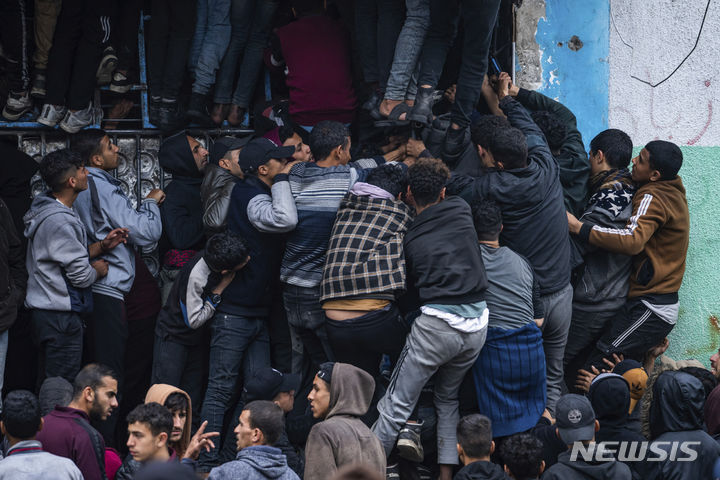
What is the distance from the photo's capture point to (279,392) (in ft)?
18.9

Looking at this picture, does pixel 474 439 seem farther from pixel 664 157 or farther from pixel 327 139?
pixel 664 157

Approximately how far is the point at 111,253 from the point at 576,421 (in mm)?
3335

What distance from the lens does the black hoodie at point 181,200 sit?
6.66m

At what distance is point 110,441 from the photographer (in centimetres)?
618

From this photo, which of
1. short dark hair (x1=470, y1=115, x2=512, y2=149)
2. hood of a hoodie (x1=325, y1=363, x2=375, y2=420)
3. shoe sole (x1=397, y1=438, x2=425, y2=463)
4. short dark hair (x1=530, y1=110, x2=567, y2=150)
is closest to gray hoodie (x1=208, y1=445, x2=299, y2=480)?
hood of a hoodie (x1=325, y1=363, x2=375, y2=420)

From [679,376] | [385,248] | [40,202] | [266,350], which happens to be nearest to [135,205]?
[40,202]

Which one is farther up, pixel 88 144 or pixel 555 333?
pixel 88 144

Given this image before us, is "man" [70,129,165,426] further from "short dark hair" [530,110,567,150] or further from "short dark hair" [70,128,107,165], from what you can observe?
"short dark hair" [530,110,567,150]

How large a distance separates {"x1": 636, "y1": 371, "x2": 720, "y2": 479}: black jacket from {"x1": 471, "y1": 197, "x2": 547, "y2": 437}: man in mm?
927

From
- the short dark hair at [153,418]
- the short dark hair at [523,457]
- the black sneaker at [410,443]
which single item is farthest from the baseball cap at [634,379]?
the short dark hair at [153,418]

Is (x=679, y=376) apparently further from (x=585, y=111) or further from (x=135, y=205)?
(x=135, y=205)

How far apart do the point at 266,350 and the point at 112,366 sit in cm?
107

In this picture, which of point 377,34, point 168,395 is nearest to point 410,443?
point 168,395

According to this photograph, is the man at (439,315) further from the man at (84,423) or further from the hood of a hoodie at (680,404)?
Answer: the man at (84,423)
